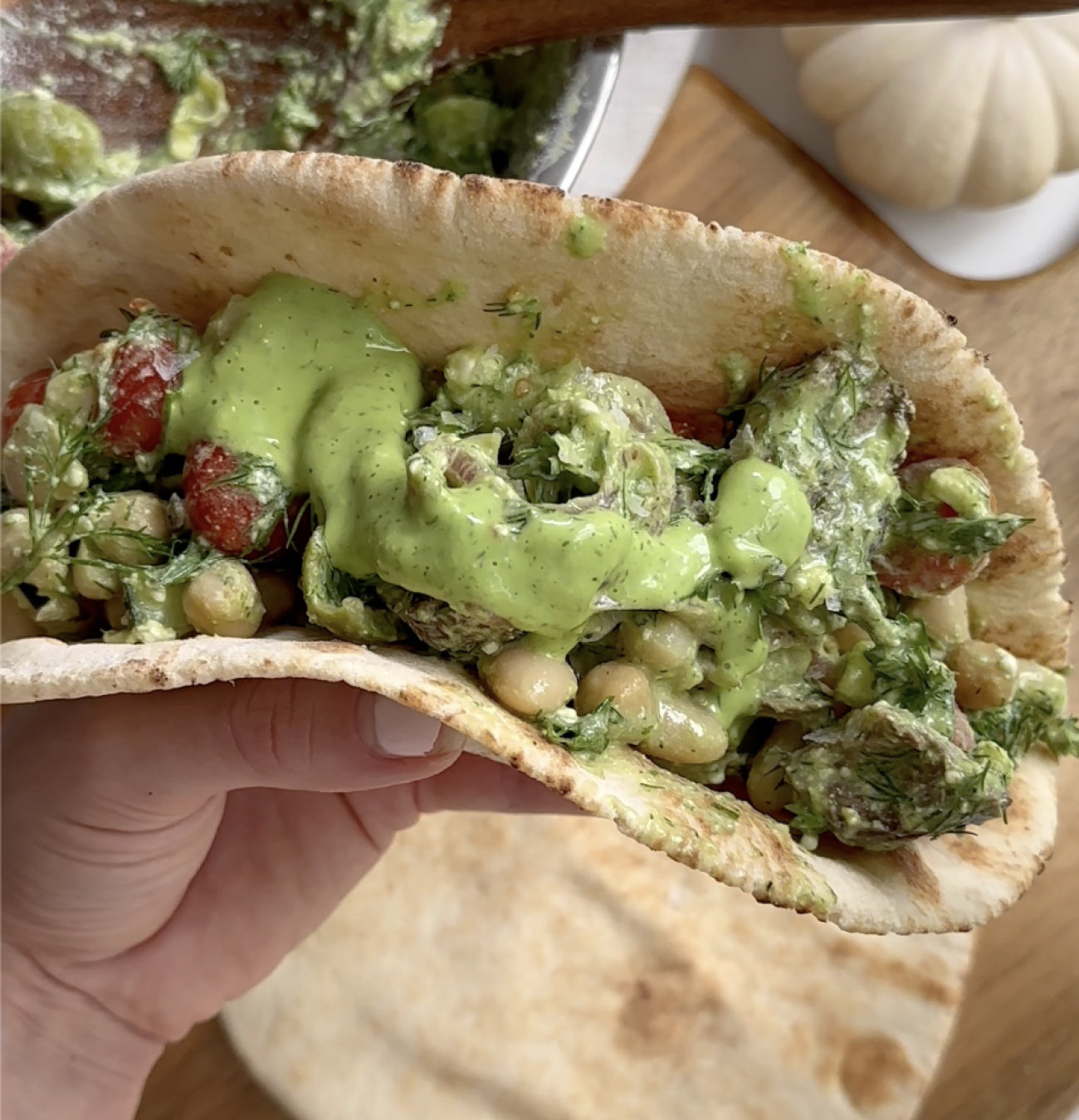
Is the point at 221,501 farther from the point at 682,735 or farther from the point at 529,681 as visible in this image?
the point at 682,735

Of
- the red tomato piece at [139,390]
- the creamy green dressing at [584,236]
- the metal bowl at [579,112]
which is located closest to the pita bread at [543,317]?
the creamy green dressing at [584,236]

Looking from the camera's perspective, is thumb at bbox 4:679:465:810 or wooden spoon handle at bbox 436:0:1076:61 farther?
wooden spoon handle at bbox 436:0:1076:61

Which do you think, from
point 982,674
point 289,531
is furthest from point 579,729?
point 982,674

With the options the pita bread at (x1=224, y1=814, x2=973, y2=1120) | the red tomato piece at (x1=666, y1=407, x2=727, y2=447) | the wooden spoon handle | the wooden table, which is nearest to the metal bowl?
the wooden spoon handle

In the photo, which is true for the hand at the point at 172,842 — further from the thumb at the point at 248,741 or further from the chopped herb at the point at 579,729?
the chopped herb at the point at 579,729

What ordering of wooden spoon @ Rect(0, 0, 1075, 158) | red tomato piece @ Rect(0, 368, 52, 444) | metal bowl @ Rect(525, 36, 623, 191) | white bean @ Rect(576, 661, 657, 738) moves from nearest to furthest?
white bean @ Rect(576, 661, 657, 738) < red tomato piece @ Rect(0, 368, 52, 444) < wooden spoon @ Rect(0, 0, 1075, 158) < metal bowl @ Rect(525, 36, 623, 191)

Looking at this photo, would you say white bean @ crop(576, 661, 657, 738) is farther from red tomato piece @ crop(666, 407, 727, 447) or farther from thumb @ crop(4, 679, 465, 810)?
red tomato piece @ crop(666, 407, 727, 447)

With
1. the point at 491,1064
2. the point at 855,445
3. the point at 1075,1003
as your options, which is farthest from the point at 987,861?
the point at 491,1064
